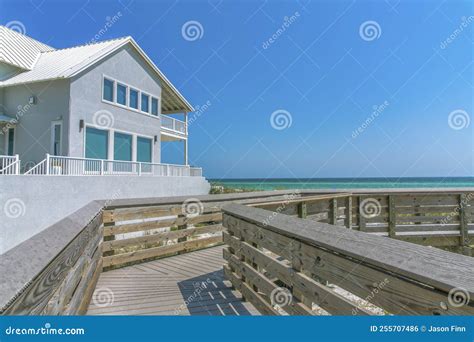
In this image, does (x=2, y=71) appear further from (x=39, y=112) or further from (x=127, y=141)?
(x=127, y=141)

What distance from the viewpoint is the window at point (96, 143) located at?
43.6 ft

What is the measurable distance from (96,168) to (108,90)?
4373 mm

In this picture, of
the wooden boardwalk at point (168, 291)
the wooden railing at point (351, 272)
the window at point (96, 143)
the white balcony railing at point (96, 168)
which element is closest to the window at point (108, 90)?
the window at point (96, 143)

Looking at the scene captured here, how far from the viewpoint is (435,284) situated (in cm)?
117

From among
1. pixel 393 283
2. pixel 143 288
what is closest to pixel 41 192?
pixel 143 288

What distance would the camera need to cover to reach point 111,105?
1434 centimetres

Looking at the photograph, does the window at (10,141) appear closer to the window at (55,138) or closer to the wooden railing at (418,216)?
the window at (55,138)

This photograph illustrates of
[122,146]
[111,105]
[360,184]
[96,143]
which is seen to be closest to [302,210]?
[96,143]

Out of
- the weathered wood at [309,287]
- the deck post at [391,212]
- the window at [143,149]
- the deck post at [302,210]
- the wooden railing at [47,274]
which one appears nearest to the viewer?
the wooden railing at [47,274]

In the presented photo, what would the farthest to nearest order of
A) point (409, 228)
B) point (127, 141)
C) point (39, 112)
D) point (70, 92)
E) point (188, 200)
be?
point (127, 141) → point (39, 112) → point (70, 92) → point (409, 228) → point (188, 200)

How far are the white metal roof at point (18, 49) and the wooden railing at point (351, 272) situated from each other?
16.2 meters

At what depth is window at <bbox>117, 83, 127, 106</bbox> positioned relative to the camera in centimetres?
1509

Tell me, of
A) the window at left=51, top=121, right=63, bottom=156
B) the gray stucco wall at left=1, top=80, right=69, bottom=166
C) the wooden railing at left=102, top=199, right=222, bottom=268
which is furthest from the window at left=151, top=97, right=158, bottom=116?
the wooden railing at left=102, top=199, right=222, bottom=268

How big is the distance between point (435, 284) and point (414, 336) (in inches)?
16.2
